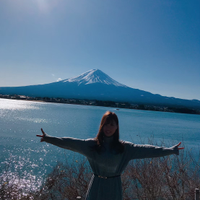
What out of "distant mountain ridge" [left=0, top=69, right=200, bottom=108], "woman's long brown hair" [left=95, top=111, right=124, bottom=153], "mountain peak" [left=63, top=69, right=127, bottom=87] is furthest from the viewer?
"mountain peak" [left=63, top=69, right=127, bottom=87]

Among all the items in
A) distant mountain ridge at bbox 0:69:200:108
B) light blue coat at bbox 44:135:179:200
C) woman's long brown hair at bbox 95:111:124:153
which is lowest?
light blue coat at bbox 44:135:179:200

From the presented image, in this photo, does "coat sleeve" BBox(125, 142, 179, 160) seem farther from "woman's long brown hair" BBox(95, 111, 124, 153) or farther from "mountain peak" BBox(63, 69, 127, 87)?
"mountain peak" BBox(63, 69, 127, 87)

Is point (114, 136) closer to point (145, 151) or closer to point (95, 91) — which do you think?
point (145, 151)

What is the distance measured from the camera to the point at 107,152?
1402mm

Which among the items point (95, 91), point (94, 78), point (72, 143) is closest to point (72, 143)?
point (72, 143)

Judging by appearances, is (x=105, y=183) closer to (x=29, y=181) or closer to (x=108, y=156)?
(x=108, y=156)

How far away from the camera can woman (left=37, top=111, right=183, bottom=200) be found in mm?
1395

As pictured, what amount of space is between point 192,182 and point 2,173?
19.0 feet

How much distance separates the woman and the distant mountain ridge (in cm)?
11706

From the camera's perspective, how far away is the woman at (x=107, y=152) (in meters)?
1.39

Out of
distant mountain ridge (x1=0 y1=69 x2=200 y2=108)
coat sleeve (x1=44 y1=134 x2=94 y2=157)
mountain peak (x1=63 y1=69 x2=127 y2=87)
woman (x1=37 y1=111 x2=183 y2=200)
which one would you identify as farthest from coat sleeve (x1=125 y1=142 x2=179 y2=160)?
mountain peak (x1=63 y1=69 x2=127 y2=87)

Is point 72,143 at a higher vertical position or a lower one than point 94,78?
lower

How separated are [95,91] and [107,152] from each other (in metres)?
144

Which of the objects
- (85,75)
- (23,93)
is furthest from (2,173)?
(85,75)
